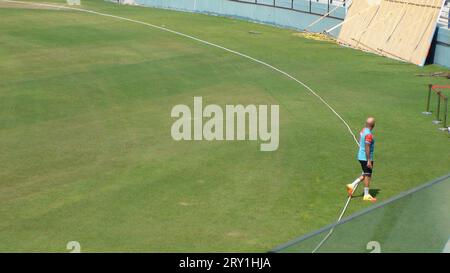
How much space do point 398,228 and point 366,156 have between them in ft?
21.3

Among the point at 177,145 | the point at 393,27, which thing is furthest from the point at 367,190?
the point at 393,27

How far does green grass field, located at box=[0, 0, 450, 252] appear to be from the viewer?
15.3 meters

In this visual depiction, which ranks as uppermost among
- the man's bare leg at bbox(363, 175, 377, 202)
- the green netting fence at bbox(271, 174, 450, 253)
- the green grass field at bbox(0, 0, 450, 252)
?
the green netting fence at bbox(271, 174, 450, 253)

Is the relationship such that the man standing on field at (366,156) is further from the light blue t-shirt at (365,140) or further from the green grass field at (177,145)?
the green grass field at (177,145)

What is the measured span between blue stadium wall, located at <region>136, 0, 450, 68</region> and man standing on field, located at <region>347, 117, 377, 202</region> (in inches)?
965

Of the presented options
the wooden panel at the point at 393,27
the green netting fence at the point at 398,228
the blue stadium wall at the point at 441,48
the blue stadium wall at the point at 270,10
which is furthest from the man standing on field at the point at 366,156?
the blue stadium wall at the point at 270,10

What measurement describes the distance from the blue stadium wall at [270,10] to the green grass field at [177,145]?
4.12 metres

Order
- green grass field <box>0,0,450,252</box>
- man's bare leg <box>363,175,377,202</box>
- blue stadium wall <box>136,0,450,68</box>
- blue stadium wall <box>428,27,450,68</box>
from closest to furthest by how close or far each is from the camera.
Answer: green grass field <box>0,0,450,252</box>, man's bare leg <box>363,175,377,202</box>, blue stadium wall <box>428,27,450,68</box>, blue stadium wall <box>136,0,450,68</box>

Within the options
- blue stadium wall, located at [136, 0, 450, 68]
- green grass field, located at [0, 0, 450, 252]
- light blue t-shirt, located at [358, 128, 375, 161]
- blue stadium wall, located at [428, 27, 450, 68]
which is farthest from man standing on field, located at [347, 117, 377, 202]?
blue stadium wall, located at [136, 0, 450, 68]

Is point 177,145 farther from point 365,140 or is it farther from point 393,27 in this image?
point 393,27

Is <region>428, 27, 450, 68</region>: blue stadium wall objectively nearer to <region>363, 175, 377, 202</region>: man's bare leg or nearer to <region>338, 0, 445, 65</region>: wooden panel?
<region>338, 0, 445, 65</region>: wooden panel

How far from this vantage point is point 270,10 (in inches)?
1838

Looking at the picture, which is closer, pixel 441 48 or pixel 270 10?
pixel 441 48

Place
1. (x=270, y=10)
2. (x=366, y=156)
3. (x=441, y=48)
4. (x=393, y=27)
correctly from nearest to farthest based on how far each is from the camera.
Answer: (x=366, y=156) → (x=441, y=48) → (x=393, y=27) → (x=270, y=10)
